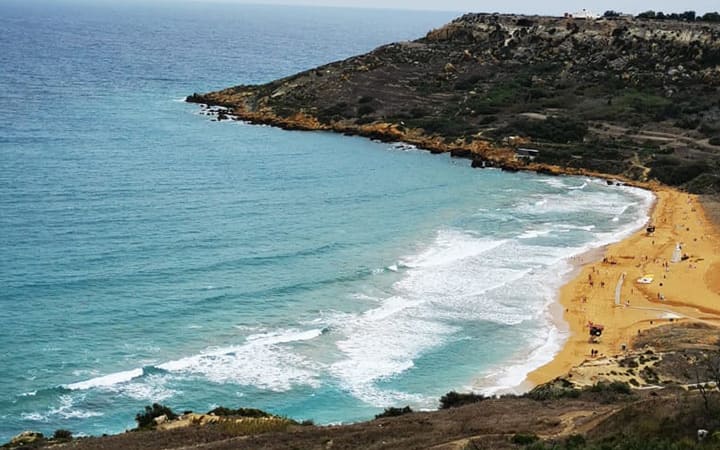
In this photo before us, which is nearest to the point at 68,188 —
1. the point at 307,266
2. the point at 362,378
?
the point at 307,266

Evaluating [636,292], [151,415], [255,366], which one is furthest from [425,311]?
[151,415]

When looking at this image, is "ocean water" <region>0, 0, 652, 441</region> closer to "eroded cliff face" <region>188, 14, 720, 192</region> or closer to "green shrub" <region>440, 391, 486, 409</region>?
"green shrub" <region>440, 391, 486, 409</region>

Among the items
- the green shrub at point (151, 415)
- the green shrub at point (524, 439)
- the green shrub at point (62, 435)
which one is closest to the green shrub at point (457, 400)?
the green shrub at point (524, 439)

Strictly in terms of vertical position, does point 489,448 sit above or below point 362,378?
above

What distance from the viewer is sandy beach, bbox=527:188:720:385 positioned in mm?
38344

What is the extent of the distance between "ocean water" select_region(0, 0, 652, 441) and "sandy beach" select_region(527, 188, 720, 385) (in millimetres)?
1327

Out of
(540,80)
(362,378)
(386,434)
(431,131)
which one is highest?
(540,80)

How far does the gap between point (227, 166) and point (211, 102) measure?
38938mm

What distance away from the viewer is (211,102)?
108 meters

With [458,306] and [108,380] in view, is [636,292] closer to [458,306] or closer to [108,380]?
[458,306]

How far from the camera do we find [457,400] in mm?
30172

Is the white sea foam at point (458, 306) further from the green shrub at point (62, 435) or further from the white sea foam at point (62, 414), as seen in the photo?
the green shrub at point (62, 435)

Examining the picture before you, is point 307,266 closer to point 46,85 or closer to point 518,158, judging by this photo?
point 518,158

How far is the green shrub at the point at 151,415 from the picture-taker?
2702cm
